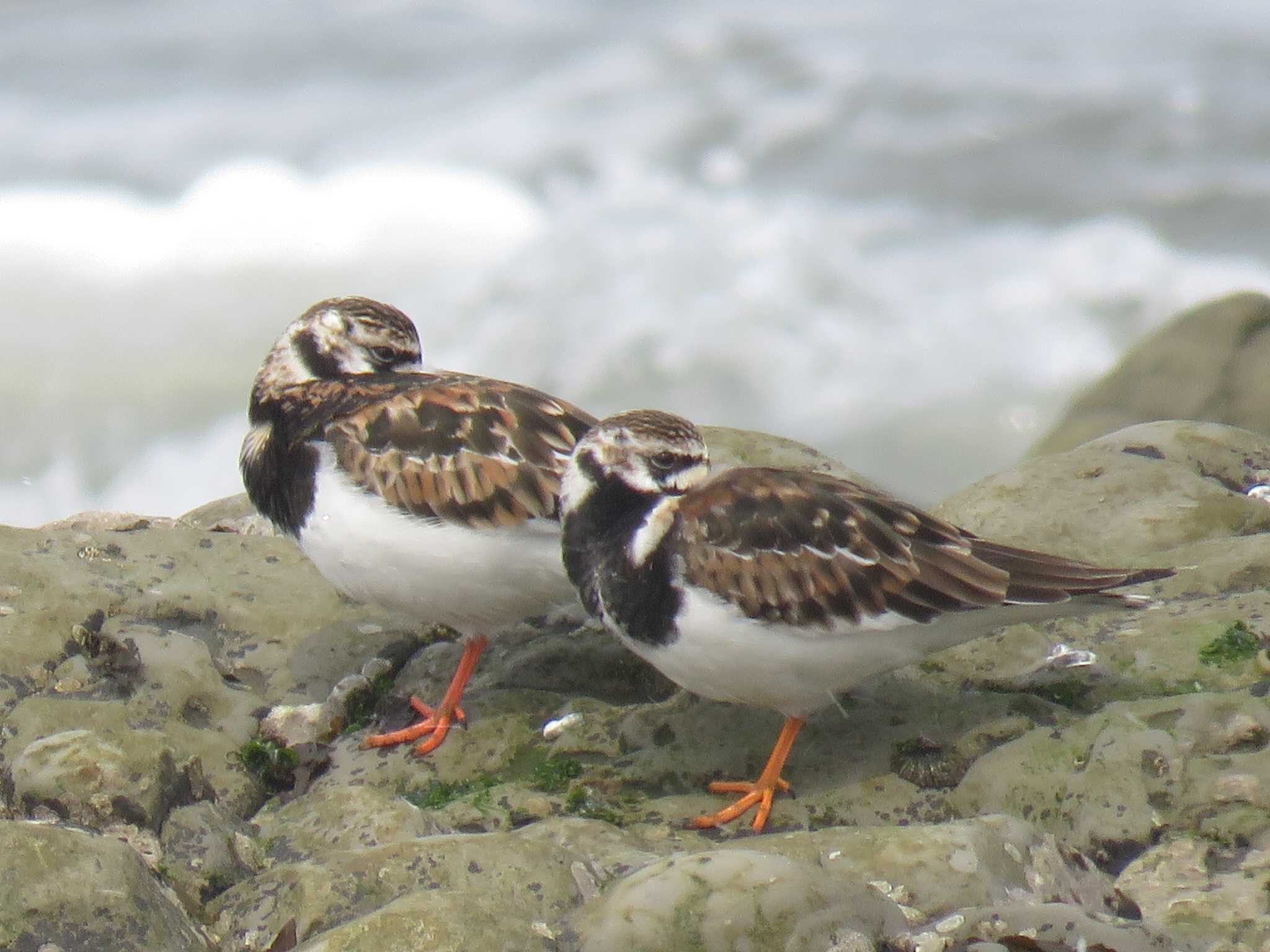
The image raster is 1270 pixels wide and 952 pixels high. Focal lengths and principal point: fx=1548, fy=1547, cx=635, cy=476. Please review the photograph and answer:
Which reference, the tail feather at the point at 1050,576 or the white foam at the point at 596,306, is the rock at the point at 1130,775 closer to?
the tail feather at the point at 1050,576

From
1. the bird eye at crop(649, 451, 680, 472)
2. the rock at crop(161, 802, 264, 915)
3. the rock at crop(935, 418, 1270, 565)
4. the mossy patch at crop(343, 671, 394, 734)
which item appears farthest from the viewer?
the rock at crop(935, 418, 1270, 565)

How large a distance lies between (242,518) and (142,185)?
21.2 feet

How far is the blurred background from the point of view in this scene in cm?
1011

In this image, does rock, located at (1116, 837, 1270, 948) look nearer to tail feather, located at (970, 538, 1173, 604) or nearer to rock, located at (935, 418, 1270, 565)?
tail feather, located at (970, 538, 1173, 604)

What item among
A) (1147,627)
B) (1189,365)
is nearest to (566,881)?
(1147,627)

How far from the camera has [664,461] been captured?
376 centimetres

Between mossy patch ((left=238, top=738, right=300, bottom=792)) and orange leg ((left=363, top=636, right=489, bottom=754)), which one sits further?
orange leg ((left=363, top=636, right=489, bottom=754))

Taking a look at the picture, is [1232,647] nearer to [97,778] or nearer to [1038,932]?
[1038,932]

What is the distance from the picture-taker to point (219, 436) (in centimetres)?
1018

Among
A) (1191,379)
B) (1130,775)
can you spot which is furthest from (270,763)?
(1191,379)

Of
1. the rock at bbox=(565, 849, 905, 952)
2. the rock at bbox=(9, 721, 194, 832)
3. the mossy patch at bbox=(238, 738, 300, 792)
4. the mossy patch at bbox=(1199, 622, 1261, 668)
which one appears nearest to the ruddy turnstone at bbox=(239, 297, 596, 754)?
the mossy patch at bbox=(238, 738, 300, 792)

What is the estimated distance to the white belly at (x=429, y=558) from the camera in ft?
13.5

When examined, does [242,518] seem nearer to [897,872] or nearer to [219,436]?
[897,872]

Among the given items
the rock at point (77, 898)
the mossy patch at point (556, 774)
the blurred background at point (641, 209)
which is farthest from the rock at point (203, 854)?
the blurred background at point (641, 209)
